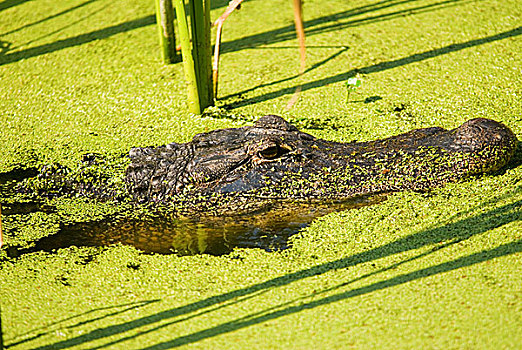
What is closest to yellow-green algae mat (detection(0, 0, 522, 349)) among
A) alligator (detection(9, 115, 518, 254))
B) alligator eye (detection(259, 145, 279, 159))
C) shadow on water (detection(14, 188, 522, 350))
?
shadow on water (detection(14, 188, 522, 350))

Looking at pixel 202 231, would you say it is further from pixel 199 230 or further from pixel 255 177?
pixel 255 177

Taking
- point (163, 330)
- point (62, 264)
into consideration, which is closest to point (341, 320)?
point (163, 330)

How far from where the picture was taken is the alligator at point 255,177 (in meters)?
3.17

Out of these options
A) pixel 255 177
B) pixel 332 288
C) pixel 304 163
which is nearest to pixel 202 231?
pixel 255 177

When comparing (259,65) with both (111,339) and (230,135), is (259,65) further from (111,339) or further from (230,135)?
(111,339)

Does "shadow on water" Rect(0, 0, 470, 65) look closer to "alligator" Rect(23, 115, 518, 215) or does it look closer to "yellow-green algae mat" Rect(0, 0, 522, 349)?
"yellow-green algae mat" Rect(0, 0, 522, 349)

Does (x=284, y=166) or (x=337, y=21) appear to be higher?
(x=337, y=21)

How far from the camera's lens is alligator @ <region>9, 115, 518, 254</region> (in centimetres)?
317

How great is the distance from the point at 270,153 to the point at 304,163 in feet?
0.65

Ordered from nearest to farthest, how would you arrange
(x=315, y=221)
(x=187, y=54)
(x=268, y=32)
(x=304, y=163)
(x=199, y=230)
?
(x=315, y=221)
(x=199, y=230)
(x=304, y=163)
(x=187, y=54)
(x=268, y=32)

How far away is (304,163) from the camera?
3373mm

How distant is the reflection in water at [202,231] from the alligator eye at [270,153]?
0.90 ft

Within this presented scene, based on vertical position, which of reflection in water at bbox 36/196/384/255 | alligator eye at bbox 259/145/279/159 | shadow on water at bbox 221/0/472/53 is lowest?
reflection in water at bbox 36/196/384/255

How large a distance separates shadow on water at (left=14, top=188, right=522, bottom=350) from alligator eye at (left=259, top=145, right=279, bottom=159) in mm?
918
